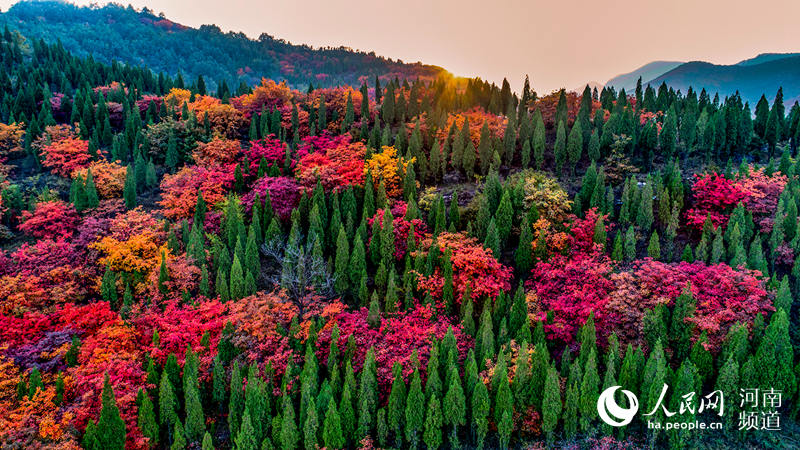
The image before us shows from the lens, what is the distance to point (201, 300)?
28.6m

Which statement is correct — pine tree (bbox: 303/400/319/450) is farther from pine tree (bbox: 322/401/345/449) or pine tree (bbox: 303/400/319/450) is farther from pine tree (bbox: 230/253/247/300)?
pine tree (bbox: 230/253/247/300)

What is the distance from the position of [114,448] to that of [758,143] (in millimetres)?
52537

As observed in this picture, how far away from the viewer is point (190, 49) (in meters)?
122

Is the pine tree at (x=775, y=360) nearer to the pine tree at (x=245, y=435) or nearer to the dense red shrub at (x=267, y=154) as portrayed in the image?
the pine tree at (x=245, y=435)

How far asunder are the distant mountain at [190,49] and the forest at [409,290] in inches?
2890

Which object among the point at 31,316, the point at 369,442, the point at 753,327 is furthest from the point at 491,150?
the point at 31,316

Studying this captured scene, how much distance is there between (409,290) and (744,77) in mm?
82903

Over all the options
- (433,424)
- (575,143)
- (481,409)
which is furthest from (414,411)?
(575,143)

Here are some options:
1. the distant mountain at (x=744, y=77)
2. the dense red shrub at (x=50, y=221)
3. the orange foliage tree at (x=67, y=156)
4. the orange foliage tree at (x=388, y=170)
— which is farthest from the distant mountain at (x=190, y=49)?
the dense red shrub at (x=50, y=221)

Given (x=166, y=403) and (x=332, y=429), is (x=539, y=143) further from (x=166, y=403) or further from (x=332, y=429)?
(x=166, y=403)

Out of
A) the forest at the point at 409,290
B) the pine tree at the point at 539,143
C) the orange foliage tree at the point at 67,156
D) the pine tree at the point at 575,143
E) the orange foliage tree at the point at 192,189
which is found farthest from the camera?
the orange foliage tree at the point at 67,156

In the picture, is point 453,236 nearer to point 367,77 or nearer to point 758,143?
point 758,143

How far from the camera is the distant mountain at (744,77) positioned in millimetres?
76188

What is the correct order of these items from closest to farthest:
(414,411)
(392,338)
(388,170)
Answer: (414,411) < (392,338) < (388,170)
